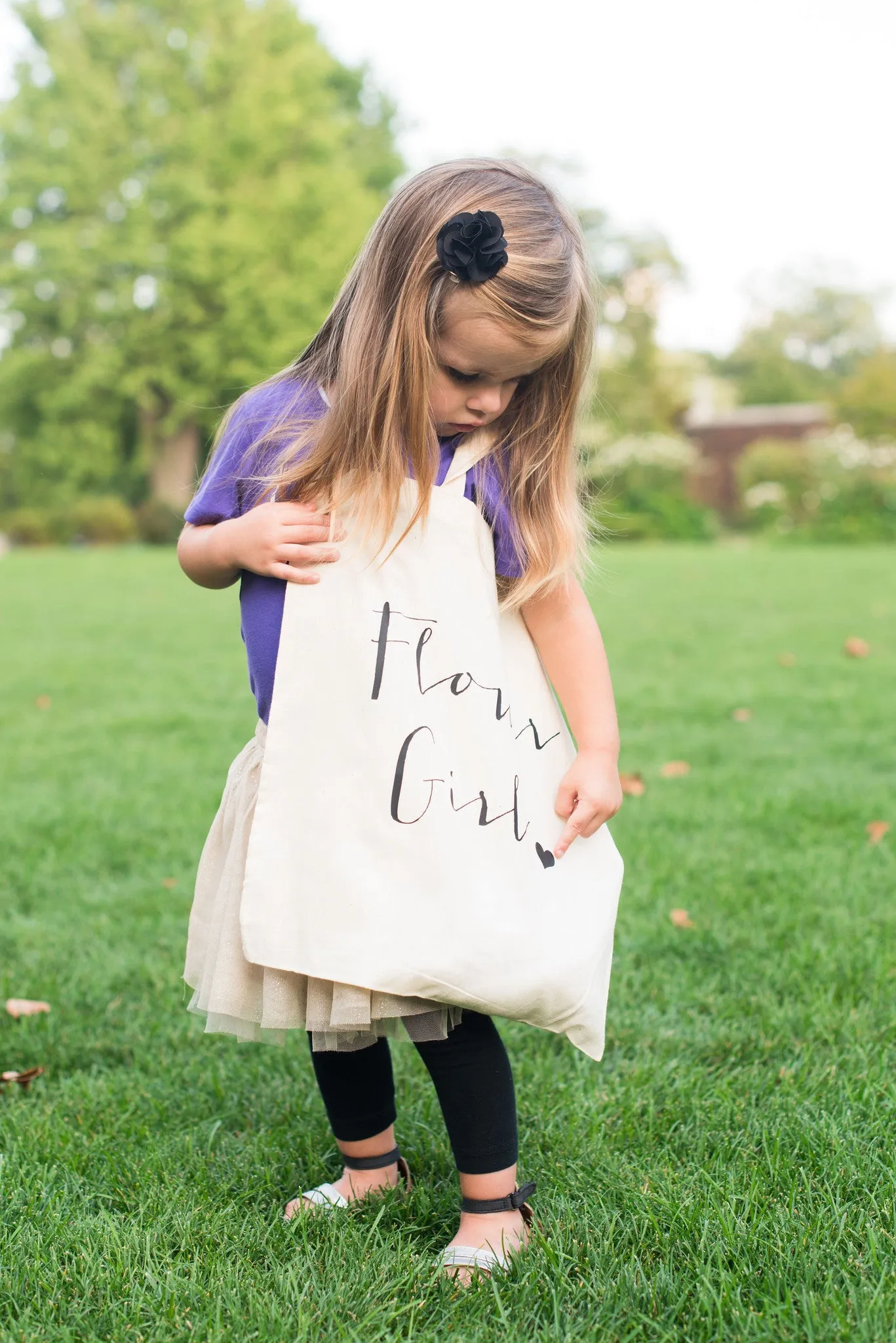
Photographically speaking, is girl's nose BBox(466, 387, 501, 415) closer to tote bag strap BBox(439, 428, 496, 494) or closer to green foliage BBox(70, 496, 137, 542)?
tote bag strap BBox(439, 428, 496, 494)

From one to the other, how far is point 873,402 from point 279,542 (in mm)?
27347

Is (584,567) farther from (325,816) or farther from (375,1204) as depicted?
(375,1204)

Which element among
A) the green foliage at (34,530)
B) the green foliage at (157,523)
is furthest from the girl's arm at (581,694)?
the green foliage at (34,530)

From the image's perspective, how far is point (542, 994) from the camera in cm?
Result: 156

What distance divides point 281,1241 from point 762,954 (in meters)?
1.36

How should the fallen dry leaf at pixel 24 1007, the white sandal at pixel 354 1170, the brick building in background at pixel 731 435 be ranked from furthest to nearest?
the brick building in background at pixel 731 435, the fallen dry leaf at pixel 24 1007, the white sandal at pixel 354 1170

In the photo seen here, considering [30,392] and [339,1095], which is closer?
[339,1095]

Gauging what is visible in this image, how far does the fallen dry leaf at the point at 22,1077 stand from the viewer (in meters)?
2.21

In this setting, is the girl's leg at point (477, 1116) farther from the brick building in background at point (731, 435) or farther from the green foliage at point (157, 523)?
the brick building in background at point (731, 435)

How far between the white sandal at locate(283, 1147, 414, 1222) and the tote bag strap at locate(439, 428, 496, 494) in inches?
38.9

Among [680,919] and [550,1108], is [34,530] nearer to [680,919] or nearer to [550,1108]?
[680,919]

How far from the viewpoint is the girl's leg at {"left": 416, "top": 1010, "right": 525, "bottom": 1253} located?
165 centimetres

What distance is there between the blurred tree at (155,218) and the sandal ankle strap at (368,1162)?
23.8m

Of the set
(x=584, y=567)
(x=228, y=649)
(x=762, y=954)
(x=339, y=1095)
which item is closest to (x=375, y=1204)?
(x=339, y=1095)
